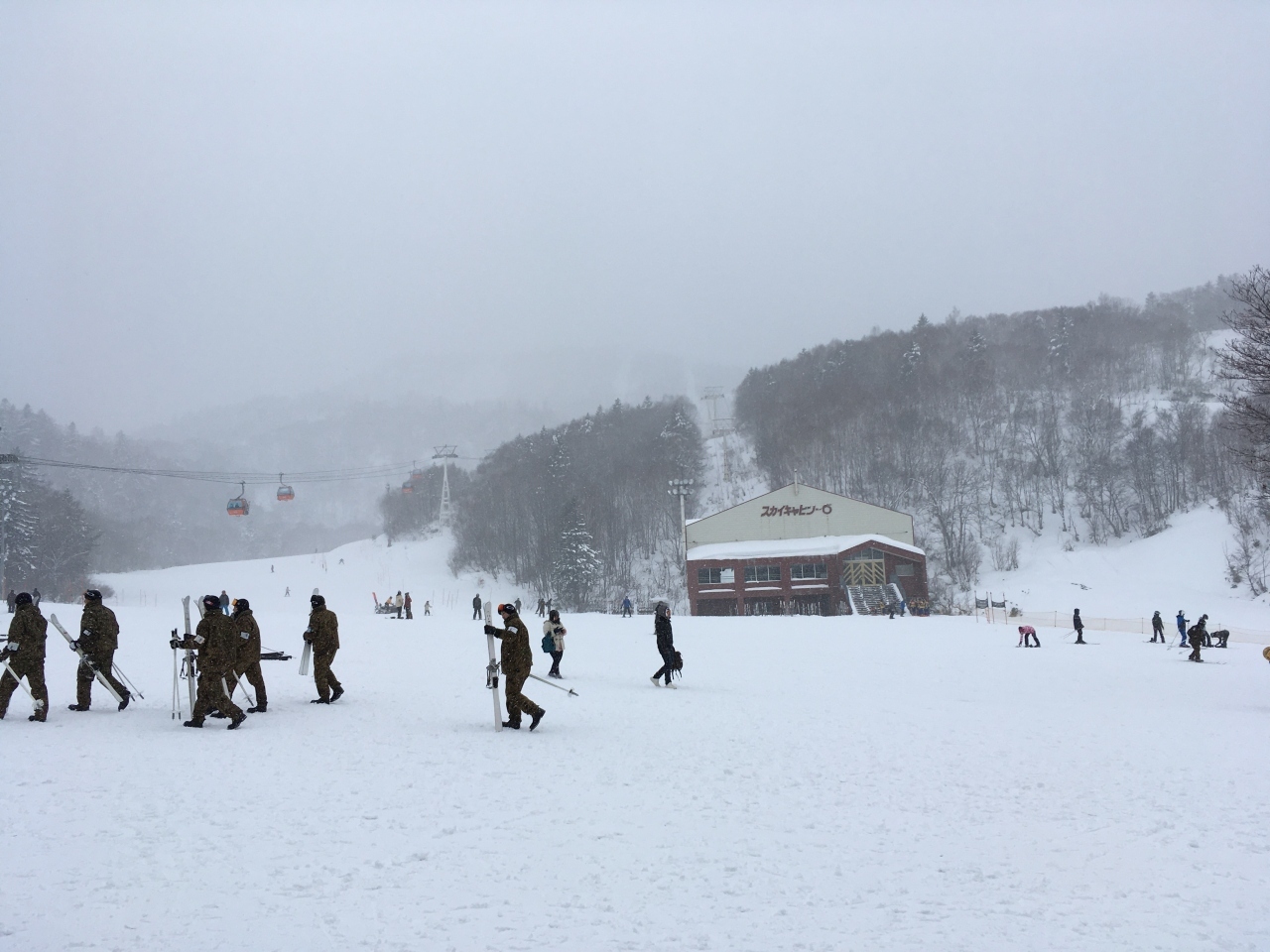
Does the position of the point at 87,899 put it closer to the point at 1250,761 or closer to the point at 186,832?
the point at 186,832

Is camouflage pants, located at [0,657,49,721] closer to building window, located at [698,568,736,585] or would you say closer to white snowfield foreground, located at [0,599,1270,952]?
white snowfield foreground, located at [0,599,1270,952]

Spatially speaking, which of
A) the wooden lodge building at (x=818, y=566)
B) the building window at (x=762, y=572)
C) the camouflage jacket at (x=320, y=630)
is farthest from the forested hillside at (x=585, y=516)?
the camouflage jacket at (x=320, y=630)

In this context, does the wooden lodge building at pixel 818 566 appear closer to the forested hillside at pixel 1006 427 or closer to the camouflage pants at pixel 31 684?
the forested hillside at pixel 1006 427

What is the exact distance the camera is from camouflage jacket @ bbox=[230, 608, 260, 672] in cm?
1181

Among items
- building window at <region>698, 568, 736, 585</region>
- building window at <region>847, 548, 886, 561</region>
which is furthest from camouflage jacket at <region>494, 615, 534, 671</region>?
building window at <region>847, 548, 886, 561</region>

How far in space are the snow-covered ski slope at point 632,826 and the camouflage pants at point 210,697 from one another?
12.3 inches

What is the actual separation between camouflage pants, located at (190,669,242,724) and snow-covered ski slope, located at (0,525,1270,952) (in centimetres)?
31

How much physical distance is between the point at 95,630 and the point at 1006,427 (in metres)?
96.3

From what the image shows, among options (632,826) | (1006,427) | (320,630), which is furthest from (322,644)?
(1006,427)

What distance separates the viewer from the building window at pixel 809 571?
6038 centimetres

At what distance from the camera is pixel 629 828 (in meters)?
7.61

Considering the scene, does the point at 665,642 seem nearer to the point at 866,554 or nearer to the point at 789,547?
the point at 866,554

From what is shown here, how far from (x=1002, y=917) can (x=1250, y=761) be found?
305 inches

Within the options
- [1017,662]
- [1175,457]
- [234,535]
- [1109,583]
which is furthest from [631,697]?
[234,535]
